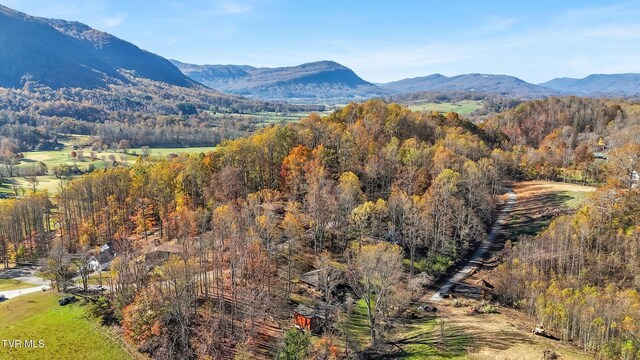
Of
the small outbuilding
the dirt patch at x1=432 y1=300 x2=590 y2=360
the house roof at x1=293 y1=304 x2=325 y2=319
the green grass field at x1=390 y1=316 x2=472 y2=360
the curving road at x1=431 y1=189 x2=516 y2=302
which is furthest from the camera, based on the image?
the curving road at x1=431 y1=189 x2=516 y2=302

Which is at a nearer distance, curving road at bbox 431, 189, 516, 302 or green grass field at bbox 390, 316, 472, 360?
green grass field at bbox 390, 316, 472, 360

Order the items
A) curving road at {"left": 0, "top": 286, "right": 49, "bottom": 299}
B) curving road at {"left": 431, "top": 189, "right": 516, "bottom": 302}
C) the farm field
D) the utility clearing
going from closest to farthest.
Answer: the utility clearing
curving road at {"left": 431, "top": 189, "right": 516, "bottom": 302}
curving road at {"left": 0, "top": 286, "right": 49, "bottom": 299}
the farm field

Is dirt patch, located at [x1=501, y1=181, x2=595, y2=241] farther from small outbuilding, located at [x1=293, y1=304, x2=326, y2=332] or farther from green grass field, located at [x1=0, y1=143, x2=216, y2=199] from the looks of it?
Result: green grass field, located at [x1=0, y1=143, x2=216, y2=199]

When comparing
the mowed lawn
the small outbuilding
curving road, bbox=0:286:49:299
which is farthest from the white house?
the small outbuilding

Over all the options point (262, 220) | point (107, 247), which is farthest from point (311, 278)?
point (107, 247)

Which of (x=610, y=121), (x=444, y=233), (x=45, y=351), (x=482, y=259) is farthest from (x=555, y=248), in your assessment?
(x=610, y=121)

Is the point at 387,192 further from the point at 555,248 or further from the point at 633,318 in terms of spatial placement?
the point at 633,318
